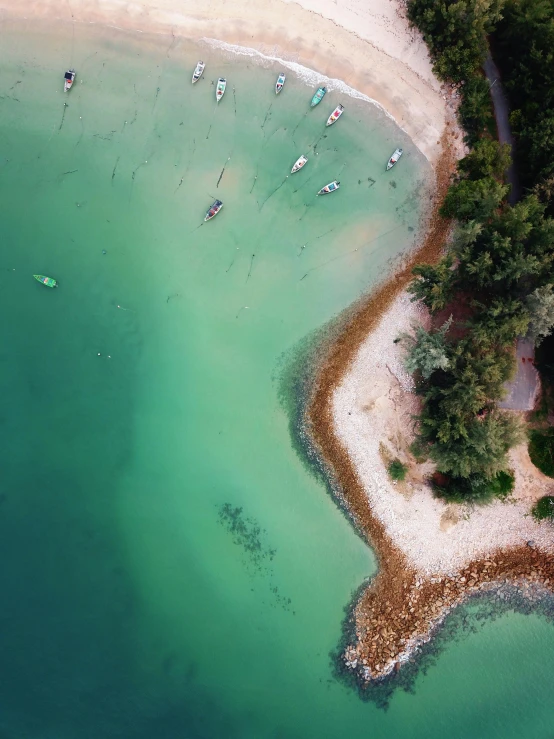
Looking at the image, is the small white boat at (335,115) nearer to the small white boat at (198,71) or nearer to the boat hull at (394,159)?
the boat hull at (394,159)

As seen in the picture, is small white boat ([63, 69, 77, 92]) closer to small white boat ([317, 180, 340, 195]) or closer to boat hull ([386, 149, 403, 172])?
small white boat ([317, 180, 340, 195])

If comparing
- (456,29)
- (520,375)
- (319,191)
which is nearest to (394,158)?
(319,191)

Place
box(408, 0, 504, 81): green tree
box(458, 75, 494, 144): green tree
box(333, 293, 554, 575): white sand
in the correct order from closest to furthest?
box(408, 0, 504, 81): green tree, box(458, 75, 494, 144): green tree, box(333, 293, 554, 575): white sand

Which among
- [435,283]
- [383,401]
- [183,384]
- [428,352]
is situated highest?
[435,283]

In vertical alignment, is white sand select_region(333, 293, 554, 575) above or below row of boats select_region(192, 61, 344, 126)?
below

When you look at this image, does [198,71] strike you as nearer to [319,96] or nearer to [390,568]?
[319,96]

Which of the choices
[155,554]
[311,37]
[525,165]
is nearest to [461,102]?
[525,165]

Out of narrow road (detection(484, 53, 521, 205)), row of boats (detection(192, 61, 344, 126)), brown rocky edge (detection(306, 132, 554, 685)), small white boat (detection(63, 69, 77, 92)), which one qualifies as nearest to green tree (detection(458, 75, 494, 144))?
narrow road (detection(484, 53, 521, 205))
